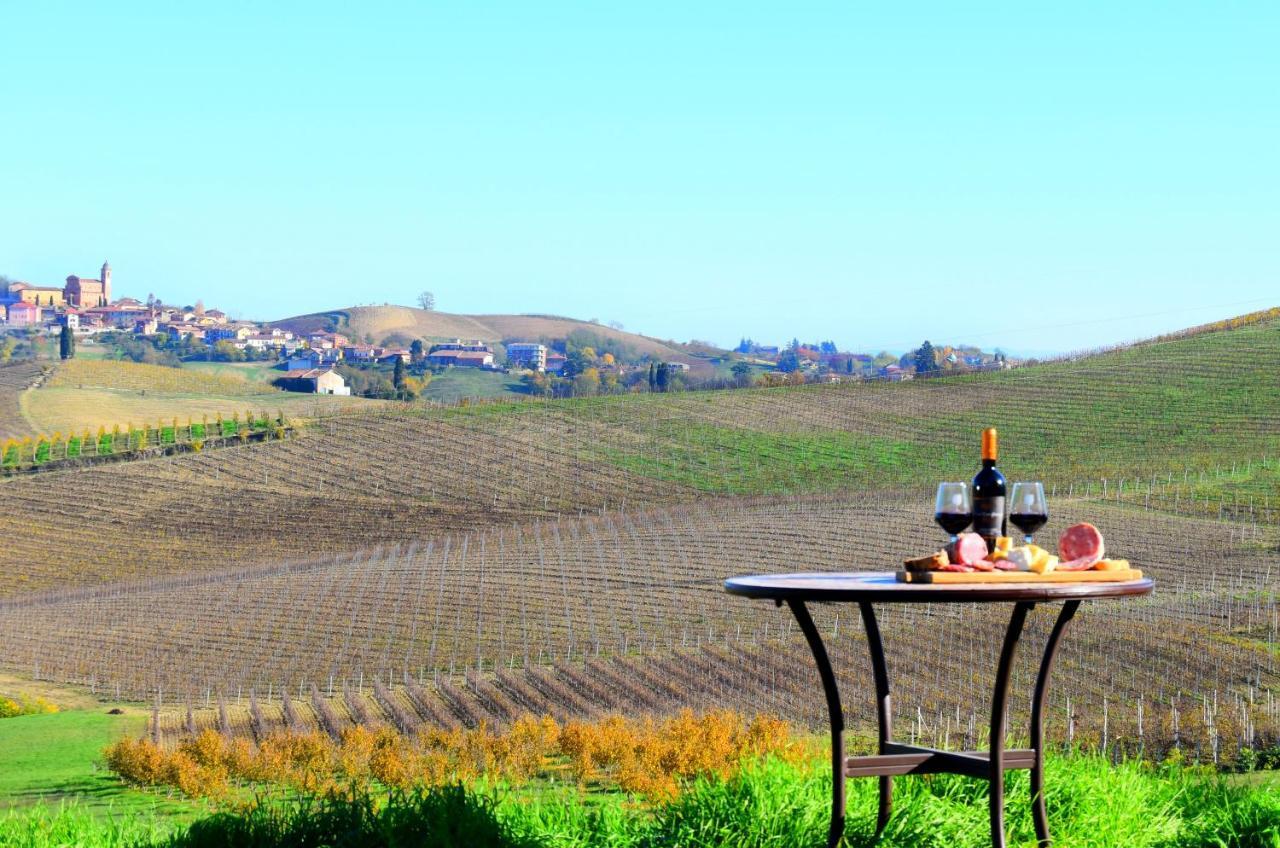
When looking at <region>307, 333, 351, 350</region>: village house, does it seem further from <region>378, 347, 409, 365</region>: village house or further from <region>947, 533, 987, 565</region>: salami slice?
<region>947, 533, 987, 565</region>: salami slice

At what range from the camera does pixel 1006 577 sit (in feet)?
19.2

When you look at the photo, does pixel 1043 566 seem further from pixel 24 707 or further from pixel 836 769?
pixel 24 707

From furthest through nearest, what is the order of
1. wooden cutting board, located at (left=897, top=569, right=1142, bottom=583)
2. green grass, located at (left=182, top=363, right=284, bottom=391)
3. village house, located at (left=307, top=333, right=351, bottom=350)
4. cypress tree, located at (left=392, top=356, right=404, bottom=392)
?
village house, located at (left=307, top=333, right=351, bottom=350)
green grass, located at (left=182, top=363, right=284, bottom=391)
cypress tree, located at (left=392, top=356, right=404, bottom=392)
wooden cutting board, located at (left=897, top=569, right=1142, bottom=583)

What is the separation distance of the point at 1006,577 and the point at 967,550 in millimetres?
197

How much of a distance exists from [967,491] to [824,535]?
105 feet

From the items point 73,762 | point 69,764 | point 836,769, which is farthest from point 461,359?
point 836,769

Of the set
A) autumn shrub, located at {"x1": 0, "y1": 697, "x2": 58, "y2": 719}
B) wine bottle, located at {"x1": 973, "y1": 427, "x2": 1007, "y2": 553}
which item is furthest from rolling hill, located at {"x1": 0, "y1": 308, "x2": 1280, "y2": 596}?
wine bottle, located at {"x1": 973, "y1": 427, "x2": 1007, "y2": 553}

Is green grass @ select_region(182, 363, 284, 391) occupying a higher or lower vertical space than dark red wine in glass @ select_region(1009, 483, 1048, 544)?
lower

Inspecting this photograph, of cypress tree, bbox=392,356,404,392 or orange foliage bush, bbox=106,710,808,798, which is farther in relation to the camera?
cypress tree, bbox=392,356,404,392

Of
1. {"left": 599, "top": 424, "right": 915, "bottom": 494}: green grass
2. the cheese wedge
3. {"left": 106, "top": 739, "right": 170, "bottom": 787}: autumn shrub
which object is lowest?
{"left": 106, "top": 739, "right": 170, "bottom": 787}: autumn shrub

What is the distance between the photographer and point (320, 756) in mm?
17906

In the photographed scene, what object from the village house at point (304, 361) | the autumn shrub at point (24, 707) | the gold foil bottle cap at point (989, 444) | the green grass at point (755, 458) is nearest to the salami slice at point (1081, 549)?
the gold foil bottle cap at point (989, 444)

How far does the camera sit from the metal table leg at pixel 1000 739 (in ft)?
20.3

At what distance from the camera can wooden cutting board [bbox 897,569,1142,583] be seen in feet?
19.0
